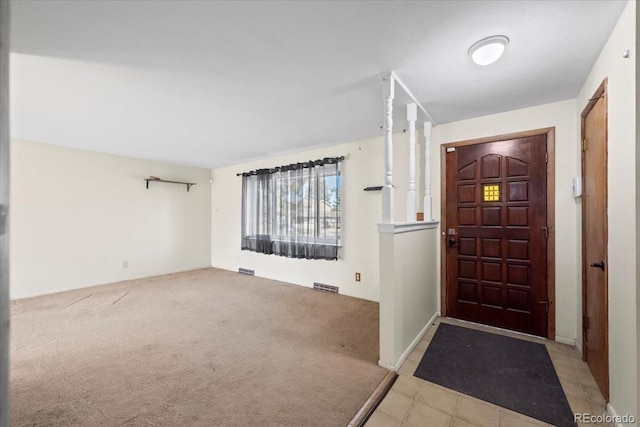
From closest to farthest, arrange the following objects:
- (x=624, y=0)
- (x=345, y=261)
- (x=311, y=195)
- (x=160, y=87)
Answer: (x=624, y=0) < (x=160, y=87) < (x=345, y=261) < (x=311, y=195)

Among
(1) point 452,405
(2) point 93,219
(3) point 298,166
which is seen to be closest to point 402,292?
(1) point 452,405

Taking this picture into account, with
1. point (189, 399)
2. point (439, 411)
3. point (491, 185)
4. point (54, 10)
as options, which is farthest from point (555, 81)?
point (189, 399)

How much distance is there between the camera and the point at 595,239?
1.90 m

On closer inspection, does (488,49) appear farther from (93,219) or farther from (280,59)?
(93,219)

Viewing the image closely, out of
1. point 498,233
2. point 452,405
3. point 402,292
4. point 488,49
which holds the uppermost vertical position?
point 488,49

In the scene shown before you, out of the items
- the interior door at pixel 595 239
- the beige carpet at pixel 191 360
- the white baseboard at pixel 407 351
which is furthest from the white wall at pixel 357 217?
the interior door at pixel 595 239

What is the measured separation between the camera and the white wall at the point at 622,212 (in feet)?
4.40

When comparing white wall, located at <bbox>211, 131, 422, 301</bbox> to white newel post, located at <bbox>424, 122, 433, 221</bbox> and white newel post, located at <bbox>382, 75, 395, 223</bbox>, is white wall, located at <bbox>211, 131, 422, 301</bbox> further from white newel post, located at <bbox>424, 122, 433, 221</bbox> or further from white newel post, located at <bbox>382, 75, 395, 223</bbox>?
white newel post, located at <bbox>382, 75, 395, 223</bbox>

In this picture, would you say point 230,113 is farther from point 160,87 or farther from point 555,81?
point 555,81

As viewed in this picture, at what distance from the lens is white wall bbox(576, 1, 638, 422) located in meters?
1.34

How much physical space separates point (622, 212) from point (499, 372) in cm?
138

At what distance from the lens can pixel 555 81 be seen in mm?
2148

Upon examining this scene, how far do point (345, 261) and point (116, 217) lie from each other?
3969 mm

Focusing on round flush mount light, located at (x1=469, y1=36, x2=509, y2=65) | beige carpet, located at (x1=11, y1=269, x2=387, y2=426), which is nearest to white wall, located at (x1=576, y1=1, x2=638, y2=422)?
round flush mount light, located at (x1=469, y1=36, x2=509, y2=65)
